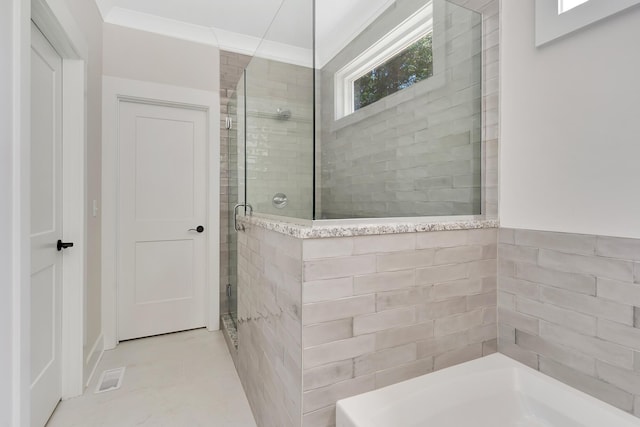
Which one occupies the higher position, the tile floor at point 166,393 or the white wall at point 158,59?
the white wall at point 158,59

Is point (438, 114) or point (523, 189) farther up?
point (438, 114)

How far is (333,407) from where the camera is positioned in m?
1.06

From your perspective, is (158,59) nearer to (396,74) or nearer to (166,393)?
(396,74)

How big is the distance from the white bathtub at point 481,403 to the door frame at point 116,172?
6.86 feet

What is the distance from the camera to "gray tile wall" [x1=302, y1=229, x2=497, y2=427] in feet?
3.37

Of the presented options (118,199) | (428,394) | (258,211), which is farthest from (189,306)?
(428,394)

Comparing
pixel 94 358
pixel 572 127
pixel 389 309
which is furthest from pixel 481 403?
pixel 94 358

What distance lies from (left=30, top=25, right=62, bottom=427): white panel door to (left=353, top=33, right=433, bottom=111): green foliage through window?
1725 mm

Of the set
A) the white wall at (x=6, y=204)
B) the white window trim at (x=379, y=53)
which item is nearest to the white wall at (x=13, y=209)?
the white wall at (x=6, y=204)

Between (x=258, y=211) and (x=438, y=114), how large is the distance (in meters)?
1.09

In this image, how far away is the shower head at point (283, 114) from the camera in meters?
1.45

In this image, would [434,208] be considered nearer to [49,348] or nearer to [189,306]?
[49,348]

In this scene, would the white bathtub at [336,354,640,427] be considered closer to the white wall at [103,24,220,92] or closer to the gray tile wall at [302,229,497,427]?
the gray tile wall at [302,229,497,427]

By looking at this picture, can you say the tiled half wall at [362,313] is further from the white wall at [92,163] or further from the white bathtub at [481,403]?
the white wall at [92,163]
